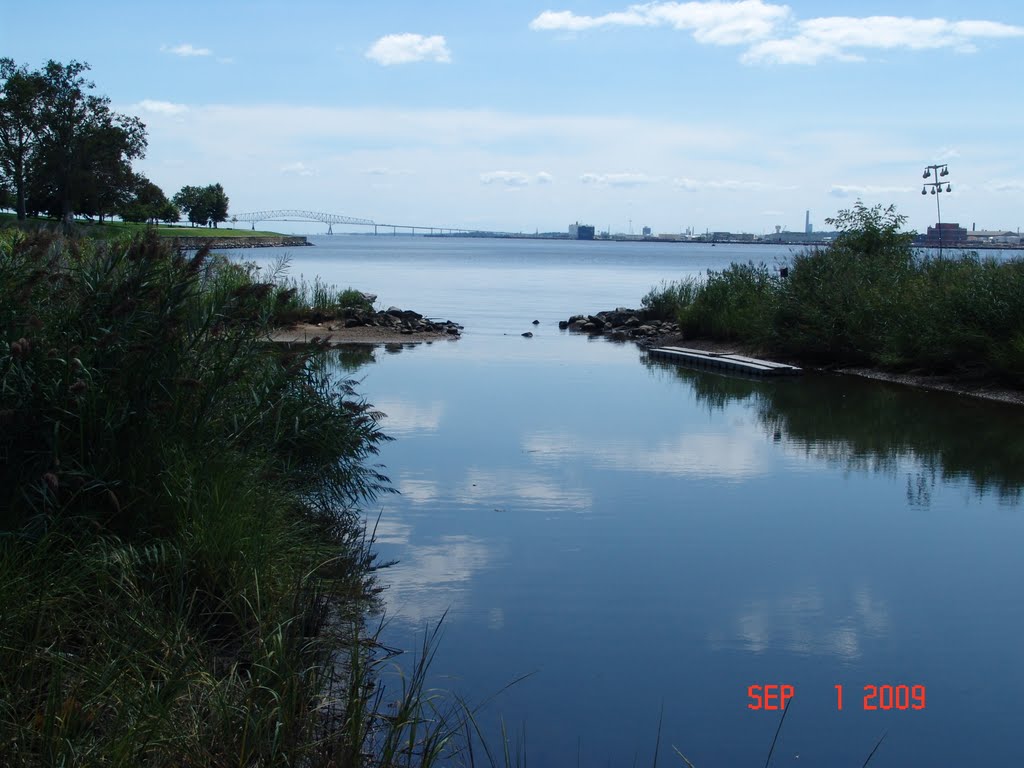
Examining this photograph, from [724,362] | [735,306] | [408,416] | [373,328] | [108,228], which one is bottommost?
[408,416]

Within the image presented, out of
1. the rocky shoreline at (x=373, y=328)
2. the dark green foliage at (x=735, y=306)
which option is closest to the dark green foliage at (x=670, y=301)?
the dark green foliage at (x=735, y=306)

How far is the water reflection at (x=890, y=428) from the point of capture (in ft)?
44.6

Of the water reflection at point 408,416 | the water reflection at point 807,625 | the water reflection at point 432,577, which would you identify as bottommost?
the water reflection at point 807,625

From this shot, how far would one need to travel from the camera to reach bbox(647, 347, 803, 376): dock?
910 inches

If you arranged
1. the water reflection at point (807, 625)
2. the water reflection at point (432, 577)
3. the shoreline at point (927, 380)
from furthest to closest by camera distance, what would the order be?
1. the shoreline at point (927, 380)
2. the water reflection at point (432, 577)
3. the water reflection at point (807, 625)

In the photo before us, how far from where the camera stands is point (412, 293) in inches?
2141

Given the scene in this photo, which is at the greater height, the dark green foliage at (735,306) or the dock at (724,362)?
the dark green foliage at (735,306)

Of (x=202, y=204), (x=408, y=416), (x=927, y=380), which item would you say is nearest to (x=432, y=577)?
(x=408, y=416)

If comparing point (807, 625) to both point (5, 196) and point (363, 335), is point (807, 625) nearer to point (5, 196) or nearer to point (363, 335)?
point (363, 335)

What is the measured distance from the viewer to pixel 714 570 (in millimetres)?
9023

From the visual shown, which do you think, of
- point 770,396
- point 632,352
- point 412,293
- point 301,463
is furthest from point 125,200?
point 301,463
